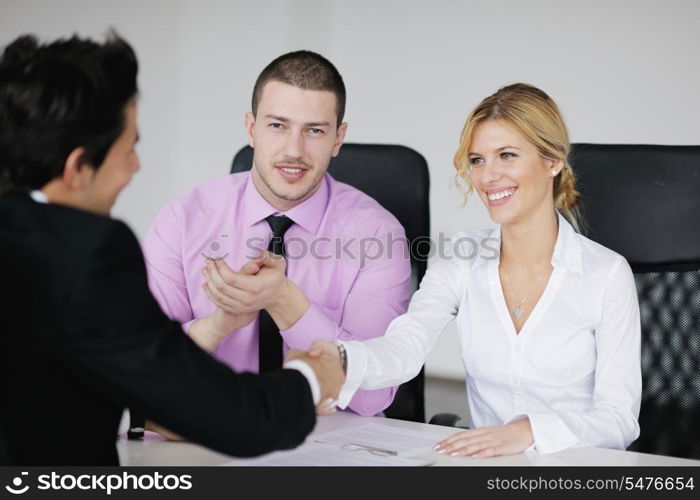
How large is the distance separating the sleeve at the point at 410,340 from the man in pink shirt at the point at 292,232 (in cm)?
17

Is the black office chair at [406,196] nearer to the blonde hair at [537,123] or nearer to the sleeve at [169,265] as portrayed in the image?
the blonde hair at [537,123]

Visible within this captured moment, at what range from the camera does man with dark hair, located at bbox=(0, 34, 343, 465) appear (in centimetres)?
103

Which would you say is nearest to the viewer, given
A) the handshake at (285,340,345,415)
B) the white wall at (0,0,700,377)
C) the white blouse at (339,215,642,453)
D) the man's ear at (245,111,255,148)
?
the handshake at (285,340,345,415)

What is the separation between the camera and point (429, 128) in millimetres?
4332

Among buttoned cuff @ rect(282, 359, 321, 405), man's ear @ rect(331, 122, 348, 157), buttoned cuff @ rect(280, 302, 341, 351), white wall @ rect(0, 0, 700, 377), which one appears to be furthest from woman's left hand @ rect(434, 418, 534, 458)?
white wall @ rect(0, 0, 700, 377)

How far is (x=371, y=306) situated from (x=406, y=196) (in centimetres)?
34

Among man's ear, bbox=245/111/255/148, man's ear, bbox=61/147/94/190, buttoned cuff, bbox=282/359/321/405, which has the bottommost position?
buttoned cuff, bbox=282/359/321/405

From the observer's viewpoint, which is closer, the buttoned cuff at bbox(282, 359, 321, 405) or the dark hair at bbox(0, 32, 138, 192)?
the dark hair at bbox(0, 32, 138, 192)

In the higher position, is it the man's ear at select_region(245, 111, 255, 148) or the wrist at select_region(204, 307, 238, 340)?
the man's ear at select_region(245, 111, 255, 148)

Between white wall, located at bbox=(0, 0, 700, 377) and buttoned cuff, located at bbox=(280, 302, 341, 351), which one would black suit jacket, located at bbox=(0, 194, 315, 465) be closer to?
buttoned cuff, located at bbox=(280, 302, 341, 351)

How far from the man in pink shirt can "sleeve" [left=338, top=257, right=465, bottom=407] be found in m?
0.17

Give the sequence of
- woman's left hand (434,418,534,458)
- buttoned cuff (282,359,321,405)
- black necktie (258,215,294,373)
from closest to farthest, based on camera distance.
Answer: buttoned cuff (282,359,321,405), woman's left hand (434,418,534,458), black necktie (258,215,294,373)

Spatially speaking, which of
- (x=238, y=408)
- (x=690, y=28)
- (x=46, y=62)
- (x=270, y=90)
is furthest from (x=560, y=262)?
(x=690, y=28)

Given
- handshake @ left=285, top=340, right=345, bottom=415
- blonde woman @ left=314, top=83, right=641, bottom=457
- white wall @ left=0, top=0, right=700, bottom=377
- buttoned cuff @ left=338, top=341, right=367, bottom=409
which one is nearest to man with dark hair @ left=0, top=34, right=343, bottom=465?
handshake @ left=285, top=340, right=345, bottom=415
